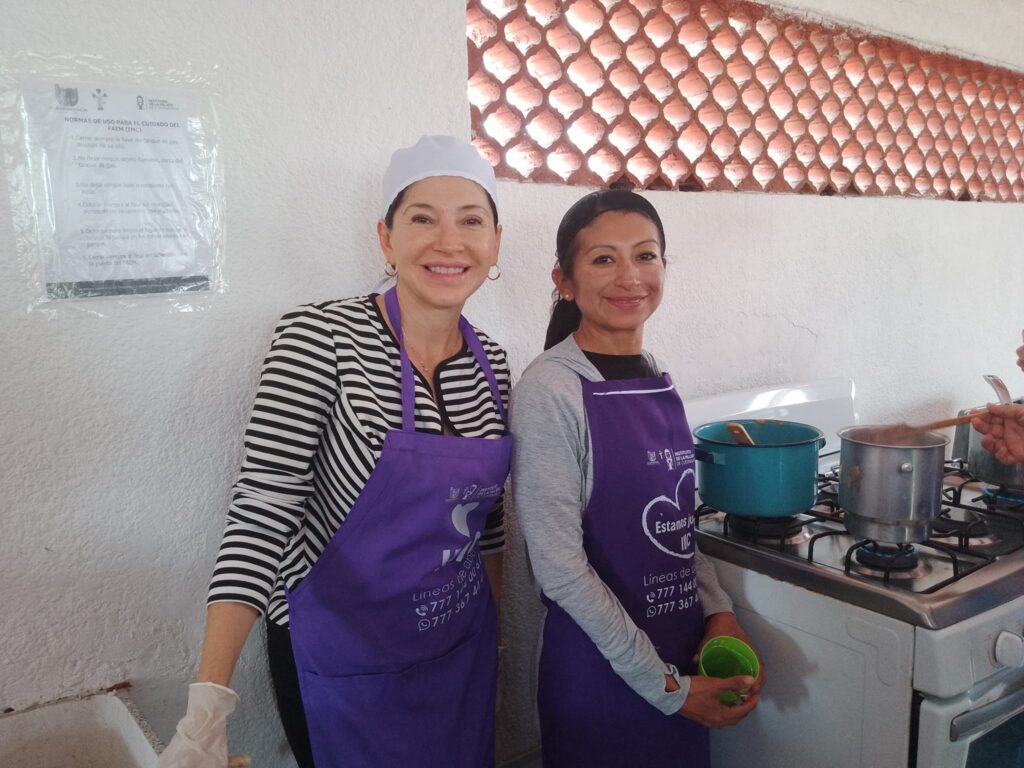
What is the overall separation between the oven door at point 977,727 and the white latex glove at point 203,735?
0.96 meters

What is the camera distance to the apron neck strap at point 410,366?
1063 millimetres

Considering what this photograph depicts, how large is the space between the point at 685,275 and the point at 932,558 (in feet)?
2.74

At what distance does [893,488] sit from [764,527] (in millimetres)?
259

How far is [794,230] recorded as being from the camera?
199cm

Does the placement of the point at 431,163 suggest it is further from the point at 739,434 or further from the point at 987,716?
the point at 987,716

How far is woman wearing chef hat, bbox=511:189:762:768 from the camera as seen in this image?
109 cm

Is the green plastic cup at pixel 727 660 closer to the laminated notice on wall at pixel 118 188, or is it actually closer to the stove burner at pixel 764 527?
the stove burner at pixel 764 527

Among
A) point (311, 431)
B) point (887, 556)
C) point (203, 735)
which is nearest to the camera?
point (203, 735)

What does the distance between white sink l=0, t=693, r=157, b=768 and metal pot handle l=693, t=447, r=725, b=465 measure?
1.01m

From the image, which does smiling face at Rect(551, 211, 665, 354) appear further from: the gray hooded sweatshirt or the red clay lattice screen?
the red clay lattice screen

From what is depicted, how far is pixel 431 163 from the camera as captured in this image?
1095 millimetres

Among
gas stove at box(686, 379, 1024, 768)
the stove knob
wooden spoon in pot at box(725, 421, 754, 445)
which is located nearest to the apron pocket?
gas stove at box(686, 379, 1024, 768)

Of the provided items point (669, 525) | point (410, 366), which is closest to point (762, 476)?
point (669, 525)

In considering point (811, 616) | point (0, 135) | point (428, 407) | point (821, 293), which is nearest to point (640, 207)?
point (428, 407)
